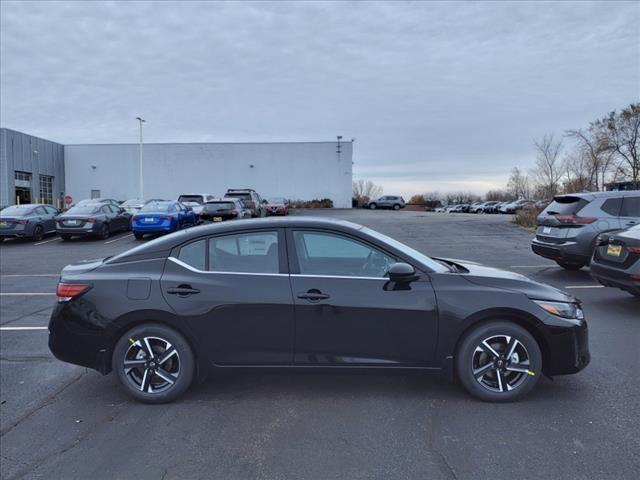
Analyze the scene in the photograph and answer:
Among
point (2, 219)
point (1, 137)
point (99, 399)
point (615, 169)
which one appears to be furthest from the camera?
point (1, 137)

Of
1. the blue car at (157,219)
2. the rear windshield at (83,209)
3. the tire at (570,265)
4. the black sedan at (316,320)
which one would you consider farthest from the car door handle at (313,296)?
the rear windshield at (83,209)

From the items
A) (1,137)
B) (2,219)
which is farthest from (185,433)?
(1,137)

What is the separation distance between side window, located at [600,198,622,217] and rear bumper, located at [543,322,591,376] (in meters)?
6.65

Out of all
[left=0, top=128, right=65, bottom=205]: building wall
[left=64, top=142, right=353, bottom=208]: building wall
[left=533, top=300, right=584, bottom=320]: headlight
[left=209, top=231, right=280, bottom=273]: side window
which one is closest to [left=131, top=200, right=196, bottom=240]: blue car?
[left=209, top=231, right=280, bottom=273]: side window

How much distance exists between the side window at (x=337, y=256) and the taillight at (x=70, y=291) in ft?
6.10

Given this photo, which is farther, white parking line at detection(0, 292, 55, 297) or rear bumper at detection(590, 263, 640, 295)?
white parking line at detection(0, 292, 55, 297)

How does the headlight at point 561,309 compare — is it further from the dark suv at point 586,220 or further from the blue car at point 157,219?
the blue car at point 157,219

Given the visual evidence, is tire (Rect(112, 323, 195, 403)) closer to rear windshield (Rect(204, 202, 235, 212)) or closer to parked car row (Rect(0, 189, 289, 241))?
parked car row (Rect(0, 189, 289, 241))

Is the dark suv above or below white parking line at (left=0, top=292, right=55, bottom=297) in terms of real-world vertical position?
above

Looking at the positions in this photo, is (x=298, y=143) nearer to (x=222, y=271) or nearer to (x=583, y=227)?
(x=583, y=227)

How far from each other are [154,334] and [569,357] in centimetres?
345

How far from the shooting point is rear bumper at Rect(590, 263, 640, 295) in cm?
669

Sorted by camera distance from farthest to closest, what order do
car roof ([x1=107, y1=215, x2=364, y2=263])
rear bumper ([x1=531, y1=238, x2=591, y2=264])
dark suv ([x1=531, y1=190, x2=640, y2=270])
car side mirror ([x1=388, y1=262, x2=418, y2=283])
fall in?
1. rear bumper ([x1=531, y1=238, x2=591, y2=264])
2. dark suv ([x1=531, y1=190, x2=640, y2=270])
3. car roof ([x1=107, y1=215, x2=364, y2=263])
4. car side mirror ([x1=388, y1=262, x2=418, y2=283])

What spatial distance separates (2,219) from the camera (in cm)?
1873
